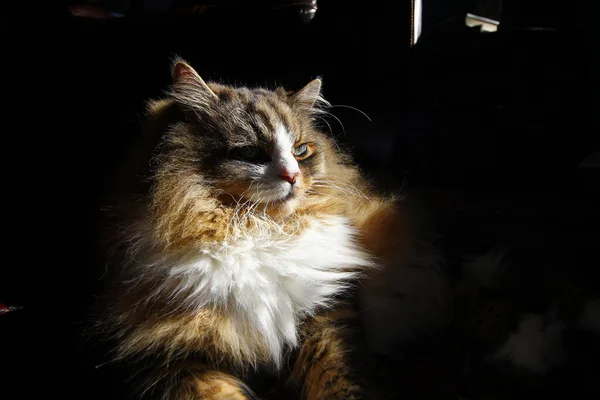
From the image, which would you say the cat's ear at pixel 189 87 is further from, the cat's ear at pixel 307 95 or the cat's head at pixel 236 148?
the cat's ear at pixel 307 95

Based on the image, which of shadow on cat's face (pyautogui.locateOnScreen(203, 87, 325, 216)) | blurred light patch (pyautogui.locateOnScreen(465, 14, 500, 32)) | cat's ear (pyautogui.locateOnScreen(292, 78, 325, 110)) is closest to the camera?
shadow on cat's face (pyautogui.locateOnScreen(203, 87, 325, 216))

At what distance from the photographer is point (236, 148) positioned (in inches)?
47.4

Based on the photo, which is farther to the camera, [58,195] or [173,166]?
[58,195]

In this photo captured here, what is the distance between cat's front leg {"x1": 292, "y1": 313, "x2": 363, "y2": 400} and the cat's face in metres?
0.34

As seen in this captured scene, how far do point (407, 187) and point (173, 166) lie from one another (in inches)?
37.1

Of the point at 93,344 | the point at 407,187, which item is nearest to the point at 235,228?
the point at 93,344

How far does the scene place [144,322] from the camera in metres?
1.13

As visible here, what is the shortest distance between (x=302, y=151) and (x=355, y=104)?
2.13 feet

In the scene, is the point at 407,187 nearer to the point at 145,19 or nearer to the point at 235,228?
the point at 235,228

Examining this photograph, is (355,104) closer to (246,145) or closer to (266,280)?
(246,145)

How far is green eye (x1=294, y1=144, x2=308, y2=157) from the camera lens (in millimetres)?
1326

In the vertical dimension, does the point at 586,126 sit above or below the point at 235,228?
below

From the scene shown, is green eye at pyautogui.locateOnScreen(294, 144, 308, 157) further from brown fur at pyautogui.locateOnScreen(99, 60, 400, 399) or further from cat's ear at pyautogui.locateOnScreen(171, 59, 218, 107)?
cat's ear at pyautogui.locateOnScreen(171, 59, 218, 107)

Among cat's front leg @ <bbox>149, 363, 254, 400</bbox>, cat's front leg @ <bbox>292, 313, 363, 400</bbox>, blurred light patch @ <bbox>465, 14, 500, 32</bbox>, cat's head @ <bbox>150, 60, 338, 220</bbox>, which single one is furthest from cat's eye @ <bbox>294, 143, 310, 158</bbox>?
blurred light patch @ <bbox>465, 14, 500, 32</bbox>
